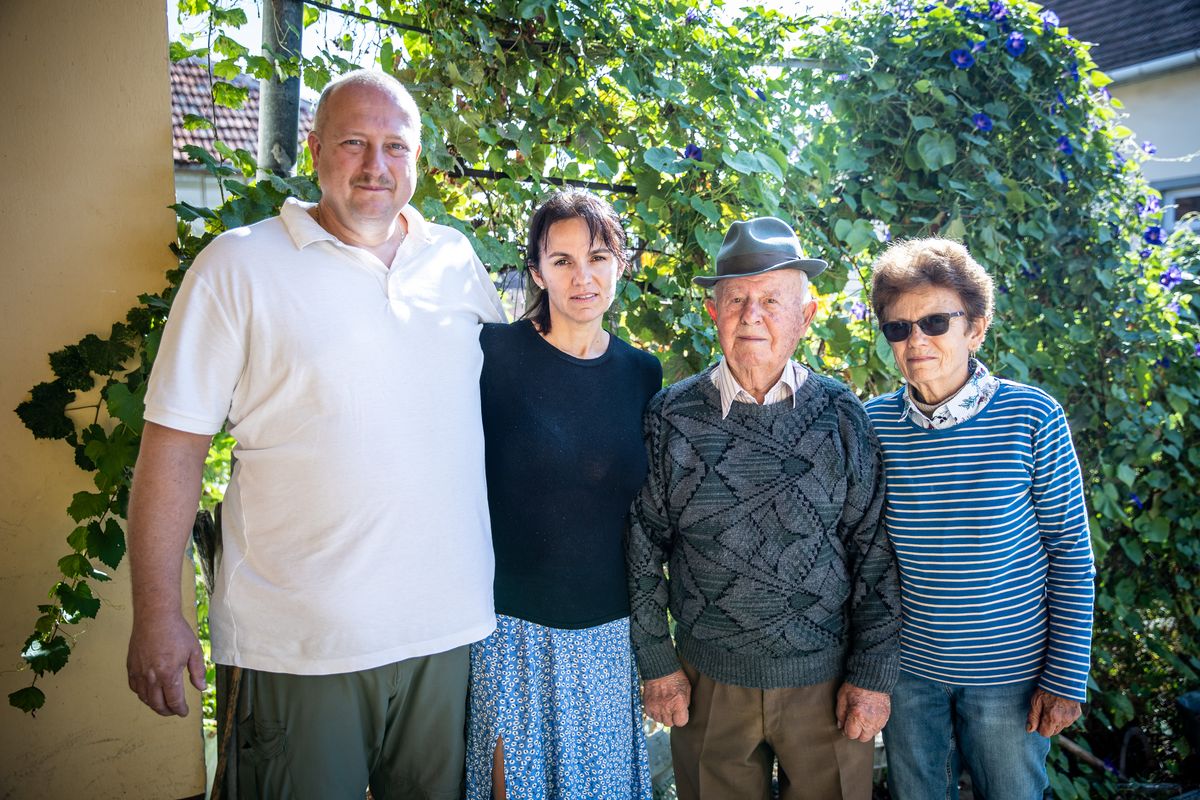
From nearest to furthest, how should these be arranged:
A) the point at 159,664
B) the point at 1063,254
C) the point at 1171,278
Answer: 1. the point at 159,664
2. the point at 1063,254
3. the point at 1171,278

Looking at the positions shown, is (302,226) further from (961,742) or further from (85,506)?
(961,742)

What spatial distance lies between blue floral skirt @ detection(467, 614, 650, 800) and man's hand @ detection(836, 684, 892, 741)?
1.85ft

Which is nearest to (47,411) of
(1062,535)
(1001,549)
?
(1001,549)

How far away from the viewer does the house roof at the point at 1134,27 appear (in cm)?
646

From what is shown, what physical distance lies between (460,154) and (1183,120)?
670 cm

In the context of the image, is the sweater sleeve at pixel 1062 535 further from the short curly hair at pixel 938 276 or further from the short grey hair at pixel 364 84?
the short grey hair at pixel 364 84

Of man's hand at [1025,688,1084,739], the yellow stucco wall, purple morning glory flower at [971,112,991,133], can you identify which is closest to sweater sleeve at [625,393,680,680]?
man's hand at [1025,688,1084,739]

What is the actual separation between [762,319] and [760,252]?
169mm

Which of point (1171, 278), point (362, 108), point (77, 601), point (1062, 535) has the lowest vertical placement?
point (77, 601)

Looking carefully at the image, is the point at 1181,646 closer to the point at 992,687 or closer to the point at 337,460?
the point at 992,687

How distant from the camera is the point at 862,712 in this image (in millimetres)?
1948

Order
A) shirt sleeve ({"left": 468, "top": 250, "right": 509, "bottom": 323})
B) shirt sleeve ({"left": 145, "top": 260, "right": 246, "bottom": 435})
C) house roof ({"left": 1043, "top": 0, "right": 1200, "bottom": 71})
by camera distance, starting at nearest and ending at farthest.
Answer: shirt sleeve ({"left": 145, "top": 260, "right": 246, "bottom": 435}), shirt sleeve ({"left": 468, "top": 250, "right": 509, "bottom": 323}), house roof ({"left": 1043, "top": 0, "right": 1200, "bottom": 71})

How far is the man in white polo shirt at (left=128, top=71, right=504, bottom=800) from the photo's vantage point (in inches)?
67.5

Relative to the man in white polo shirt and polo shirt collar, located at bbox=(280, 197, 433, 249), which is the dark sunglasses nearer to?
the man in white polo shirt
